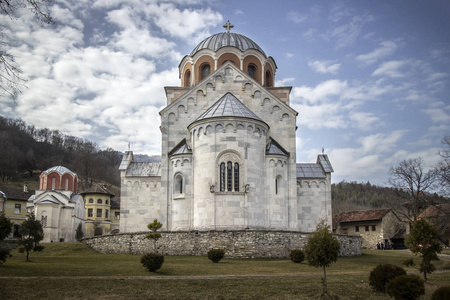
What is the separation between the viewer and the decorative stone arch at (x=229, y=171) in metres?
27.9

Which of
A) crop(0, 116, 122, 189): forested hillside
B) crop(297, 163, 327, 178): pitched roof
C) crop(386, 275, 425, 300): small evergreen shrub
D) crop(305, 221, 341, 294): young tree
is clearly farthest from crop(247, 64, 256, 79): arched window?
crop(0, 116, 122, 189): forested hillside

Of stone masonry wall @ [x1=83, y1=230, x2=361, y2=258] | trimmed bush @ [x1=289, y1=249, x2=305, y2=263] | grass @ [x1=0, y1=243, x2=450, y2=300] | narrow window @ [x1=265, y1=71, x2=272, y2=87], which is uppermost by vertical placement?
narrow window @ [x1=265, y1=71, x2=272, y2=87]

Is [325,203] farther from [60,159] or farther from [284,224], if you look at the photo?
[60,159]

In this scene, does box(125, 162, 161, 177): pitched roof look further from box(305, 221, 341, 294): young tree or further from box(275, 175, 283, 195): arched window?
box(305, 221, 341, 294): young tree

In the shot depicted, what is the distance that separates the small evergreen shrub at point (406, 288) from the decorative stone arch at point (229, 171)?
14632 millimetres

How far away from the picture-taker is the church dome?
3647cm

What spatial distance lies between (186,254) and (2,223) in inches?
396

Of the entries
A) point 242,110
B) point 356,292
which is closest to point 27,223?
point 242,110

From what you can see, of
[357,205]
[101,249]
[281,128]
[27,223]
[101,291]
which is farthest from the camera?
[357,205]

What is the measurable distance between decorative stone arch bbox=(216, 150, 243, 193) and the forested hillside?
63011 millimetres

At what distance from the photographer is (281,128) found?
105ft

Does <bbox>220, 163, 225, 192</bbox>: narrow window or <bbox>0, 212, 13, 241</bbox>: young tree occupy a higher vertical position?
<bbox>220, 163, 225, 192</bbox>: narrow window

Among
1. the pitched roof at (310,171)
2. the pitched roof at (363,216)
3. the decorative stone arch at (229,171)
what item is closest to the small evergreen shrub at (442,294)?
the decorative stone arch at (229,171)

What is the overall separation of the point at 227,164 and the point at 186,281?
13.0 metres
